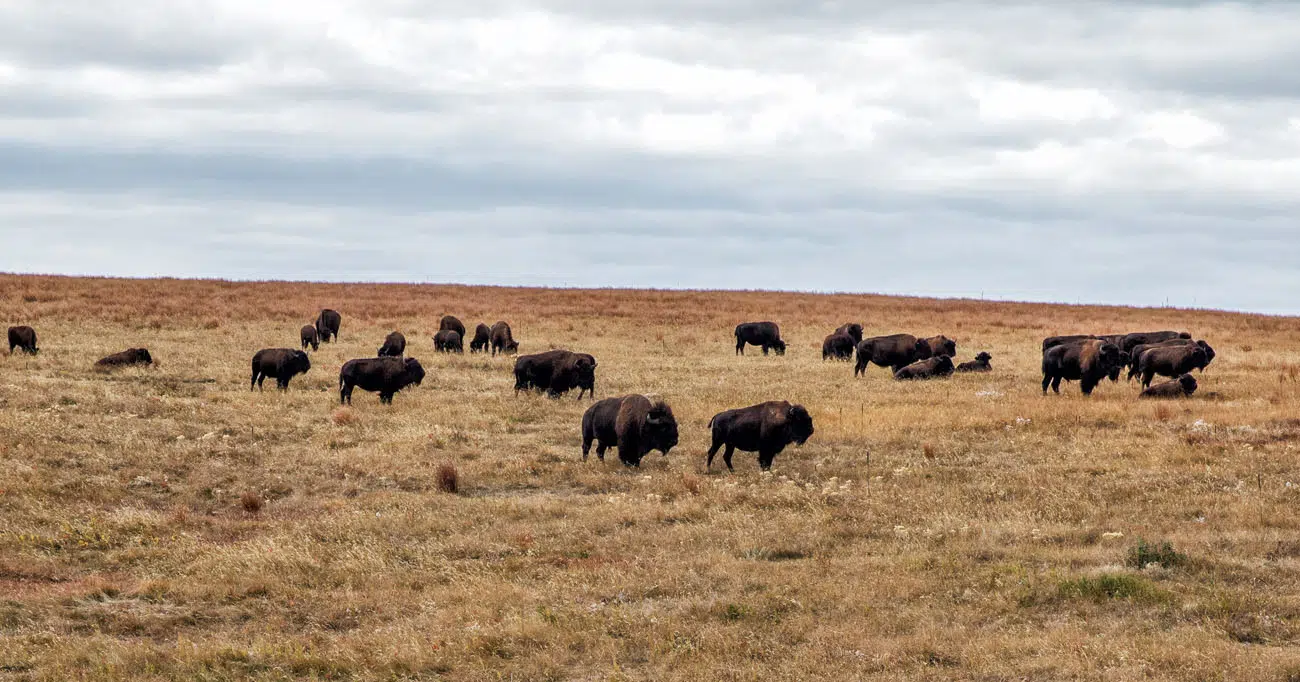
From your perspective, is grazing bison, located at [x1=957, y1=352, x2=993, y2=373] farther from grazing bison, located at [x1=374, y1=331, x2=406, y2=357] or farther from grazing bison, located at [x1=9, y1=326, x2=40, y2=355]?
grazing bison, located at [x1=9, y1=326, x2=40, y2=355]

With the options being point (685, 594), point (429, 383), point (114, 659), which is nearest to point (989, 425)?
point (685, 594)

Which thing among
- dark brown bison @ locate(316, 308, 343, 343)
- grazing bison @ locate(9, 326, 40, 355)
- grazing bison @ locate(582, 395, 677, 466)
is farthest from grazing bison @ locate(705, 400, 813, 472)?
dark brown bison @ locate(316, 308, 343, 343)

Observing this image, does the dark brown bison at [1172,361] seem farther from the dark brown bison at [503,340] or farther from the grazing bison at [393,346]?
the grazing bison at [393,346]

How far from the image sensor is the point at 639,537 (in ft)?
45.0

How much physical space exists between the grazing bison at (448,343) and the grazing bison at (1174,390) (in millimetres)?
21449

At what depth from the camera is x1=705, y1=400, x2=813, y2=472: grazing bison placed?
18062mm

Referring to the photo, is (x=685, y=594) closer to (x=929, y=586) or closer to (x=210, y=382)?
(x=929, y=586)

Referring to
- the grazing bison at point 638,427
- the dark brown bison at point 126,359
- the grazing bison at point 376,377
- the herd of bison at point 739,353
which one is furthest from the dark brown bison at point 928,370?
→ the dark brown bison at point 126,359

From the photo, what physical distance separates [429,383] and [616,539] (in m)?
16.9

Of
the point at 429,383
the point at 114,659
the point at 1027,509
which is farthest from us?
the point at 429,383

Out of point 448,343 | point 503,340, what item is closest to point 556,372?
point 503,340

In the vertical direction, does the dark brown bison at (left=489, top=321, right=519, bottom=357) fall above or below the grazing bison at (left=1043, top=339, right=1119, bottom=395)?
below

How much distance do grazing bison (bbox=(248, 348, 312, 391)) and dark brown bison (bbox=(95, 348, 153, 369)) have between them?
16.7ft

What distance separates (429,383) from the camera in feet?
97.3
